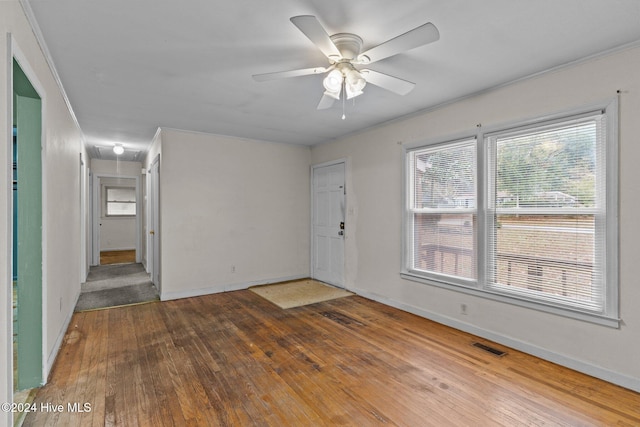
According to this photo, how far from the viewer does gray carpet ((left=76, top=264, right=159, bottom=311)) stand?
4457mm

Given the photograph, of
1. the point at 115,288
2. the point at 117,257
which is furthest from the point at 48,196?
the point at 117,257

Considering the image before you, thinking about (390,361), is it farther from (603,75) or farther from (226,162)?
(226,162)

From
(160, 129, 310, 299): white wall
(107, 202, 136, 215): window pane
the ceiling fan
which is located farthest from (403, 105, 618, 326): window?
(107, 202, 136, 215): window pane

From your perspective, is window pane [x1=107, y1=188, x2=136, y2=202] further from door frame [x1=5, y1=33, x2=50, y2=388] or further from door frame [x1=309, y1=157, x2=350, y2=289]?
door frame [x1=5, y1=33, x2=50, y2=388]

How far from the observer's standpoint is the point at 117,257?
8445mm

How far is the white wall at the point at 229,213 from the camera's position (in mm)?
4672

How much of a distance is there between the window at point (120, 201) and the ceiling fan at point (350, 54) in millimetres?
9617

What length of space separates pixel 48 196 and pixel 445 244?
12.6 feet

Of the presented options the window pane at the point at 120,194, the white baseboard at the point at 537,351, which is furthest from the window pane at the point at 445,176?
the window pane at the point at 120,194

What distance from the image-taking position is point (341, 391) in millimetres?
2307

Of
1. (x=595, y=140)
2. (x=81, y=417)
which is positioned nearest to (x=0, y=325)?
(x=81, y=417)

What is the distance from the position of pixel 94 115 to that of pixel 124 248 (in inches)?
276

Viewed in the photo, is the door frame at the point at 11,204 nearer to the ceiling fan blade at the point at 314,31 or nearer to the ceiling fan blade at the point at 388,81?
the ceiling fan blade at the point at 314,31

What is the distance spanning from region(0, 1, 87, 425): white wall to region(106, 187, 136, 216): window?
22.1 feet
